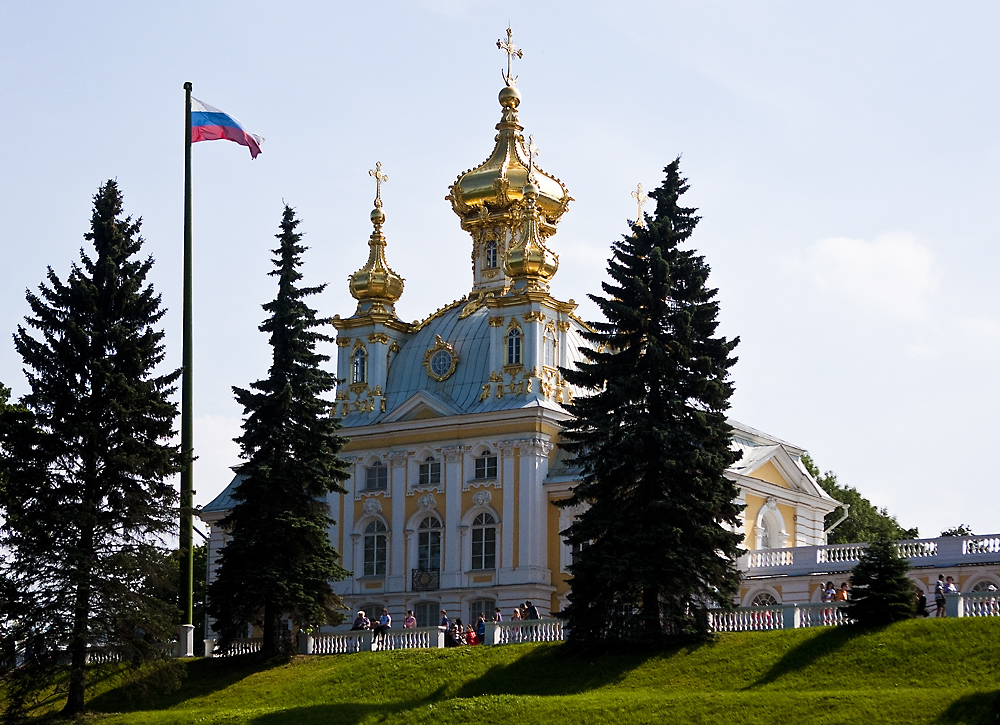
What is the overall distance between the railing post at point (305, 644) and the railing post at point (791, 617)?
498 inches

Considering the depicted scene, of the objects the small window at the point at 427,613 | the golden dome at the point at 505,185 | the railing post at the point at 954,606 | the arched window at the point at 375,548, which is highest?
the golden dome at the point at 505,185

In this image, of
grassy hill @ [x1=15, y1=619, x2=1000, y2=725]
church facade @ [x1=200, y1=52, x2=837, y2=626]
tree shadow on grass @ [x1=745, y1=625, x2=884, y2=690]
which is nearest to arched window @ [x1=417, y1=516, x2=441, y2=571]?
church facade @ [x1=200, y1=52, x2=837, y2=626]

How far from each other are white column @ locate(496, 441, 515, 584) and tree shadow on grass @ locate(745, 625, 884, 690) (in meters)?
20.1

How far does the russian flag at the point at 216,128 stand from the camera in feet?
A: 157

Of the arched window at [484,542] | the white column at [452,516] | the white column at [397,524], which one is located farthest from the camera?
the white column at [397,524]

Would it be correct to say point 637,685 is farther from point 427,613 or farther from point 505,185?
point 505,185

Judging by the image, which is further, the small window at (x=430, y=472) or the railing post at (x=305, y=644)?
the small window at (x=430, y=472)

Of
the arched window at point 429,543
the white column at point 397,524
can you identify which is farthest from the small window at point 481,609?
the white column at point 397,524

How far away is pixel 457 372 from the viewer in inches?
2424

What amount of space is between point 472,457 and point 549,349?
4.56 metres

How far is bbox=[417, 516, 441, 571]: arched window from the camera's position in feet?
193

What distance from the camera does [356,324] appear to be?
2518 inches

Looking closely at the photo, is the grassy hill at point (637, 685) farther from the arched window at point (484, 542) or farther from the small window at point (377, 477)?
the small window at point (377, 477)

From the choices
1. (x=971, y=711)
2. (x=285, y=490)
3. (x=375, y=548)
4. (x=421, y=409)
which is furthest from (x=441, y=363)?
(x=971, y=711)
